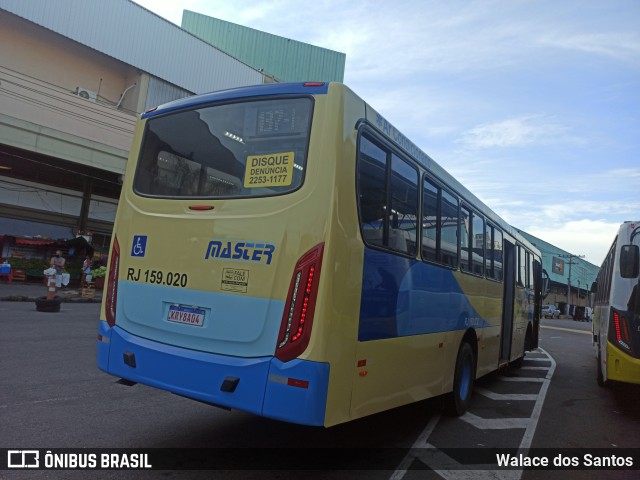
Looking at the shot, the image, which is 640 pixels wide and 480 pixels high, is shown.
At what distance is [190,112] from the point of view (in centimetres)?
476

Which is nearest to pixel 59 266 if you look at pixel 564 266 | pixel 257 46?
pixel 257 46

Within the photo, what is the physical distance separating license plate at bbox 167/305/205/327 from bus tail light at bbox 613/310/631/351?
20.2 ft

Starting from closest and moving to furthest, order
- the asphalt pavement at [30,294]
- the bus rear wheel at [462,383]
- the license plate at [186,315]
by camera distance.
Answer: the license plate at [186,315], the bus rear wheel at [462,383], the asphalt pavement at [30,294]

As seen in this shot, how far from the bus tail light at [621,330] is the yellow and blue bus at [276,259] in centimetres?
345

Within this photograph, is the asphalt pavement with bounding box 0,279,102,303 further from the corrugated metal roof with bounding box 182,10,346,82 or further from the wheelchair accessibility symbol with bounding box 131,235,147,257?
the corrugated metal roof with bounding box 182,10,346,82

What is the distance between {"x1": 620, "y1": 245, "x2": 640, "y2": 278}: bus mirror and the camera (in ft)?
23.2

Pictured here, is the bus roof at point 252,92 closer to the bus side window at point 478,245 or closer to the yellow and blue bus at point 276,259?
the yellow and blue bus at point 276,259

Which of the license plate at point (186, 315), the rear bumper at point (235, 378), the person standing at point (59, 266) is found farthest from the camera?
the person standing at point (59, 266)

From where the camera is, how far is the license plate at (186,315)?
4.00m

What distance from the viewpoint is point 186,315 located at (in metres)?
4.08

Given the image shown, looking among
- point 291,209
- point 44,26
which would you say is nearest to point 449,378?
point 291,209

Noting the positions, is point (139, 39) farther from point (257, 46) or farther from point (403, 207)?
point (403, 207)

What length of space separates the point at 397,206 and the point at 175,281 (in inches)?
84.1

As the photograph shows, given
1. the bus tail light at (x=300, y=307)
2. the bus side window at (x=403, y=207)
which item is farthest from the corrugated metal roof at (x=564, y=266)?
the bus tail light at (x=300, y=307)
